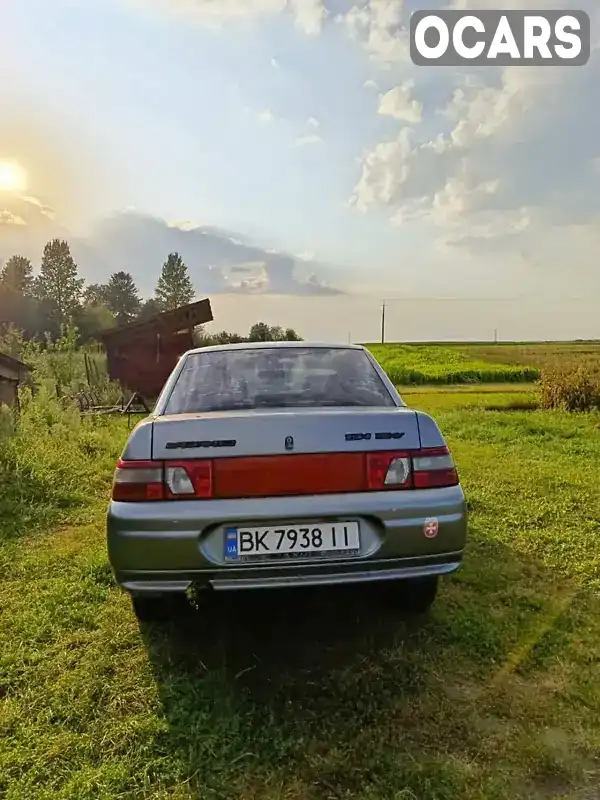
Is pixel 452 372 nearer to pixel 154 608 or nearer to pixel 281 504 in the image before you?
pixel 154 608

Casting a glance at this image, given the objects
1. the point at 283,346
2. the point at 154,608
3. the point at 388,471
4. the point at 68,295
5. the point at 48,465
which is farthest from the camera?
the point at 68,295

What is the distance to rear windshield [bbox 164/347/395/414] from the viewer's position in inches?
131

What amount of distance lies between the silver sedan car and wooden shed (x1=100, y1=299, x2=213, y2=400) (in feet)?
57.1

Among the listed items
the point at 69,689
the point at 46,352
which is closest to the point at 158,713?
the point at 69,689

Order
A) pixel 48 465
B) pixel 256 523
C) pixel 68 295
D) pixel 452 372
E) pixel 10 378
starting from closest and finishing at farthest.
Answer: pixel 256 523, pixel 48 465, pixel 10 378, pixel 452 372, pixel 68 295

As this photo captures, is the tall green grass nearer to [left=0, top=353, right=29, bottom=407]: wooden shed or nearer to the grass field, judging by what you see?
[left=0, top=353, right=29, bottom=407]: wooden shed

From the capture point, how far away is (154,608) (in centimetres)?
314

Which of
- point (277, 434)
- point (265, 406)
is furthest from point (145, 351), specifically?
point (277, 434)

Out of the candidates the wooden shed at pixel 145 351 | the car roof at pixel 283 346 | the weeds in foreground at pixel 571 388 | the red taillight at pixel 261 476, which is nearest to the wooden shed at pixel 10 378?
the car roof at pixel 283 346

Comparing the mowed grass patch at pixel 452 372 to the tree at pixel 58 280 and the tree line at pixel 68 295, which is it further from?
the tree at pixel 58 280

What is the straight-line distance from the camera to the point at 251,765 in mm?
2199

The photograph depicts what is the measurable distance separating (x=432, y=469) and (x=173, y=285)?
75.1 metres

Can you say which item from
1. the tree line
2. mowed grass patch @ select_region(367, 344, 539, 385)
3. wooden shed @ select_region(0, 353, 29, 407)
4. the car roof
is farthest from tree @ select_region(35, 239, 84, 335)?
the car roof

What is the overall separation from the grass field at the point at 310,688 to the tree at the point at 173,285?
237ft
